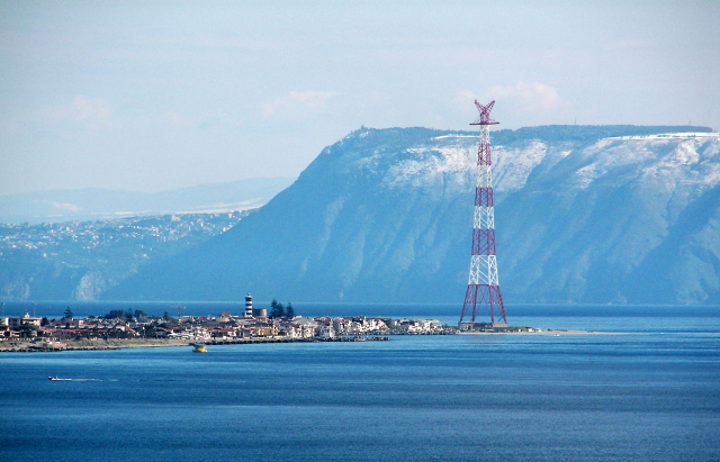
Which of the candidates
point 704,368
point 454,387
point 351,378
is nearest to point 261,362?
point 351,378

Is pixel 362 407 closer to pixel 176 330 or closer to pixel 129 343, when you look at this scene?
pixel 129 343

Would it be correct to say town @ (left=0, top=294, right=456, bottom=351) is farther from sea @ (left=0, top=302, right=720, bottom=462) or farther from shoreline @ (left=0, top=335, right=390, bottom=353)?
sea @ (left=0, top=302, right=720, bottom=462)

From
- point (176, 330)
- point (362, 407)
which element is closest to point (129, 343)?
point (176, 330)

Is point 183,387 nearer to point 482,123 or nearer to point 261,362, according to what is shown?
point 261,362

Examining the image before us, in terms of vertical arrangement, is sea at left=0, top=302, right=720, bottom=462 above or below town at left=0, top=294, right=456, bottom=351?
below

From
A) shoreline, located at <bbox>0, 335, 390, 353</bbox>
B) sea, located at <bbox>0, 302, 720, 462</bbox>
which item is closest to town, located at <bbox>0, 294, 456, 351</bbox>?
shoreline, located at <bbox>0, 335, 390, 353</bbox>
